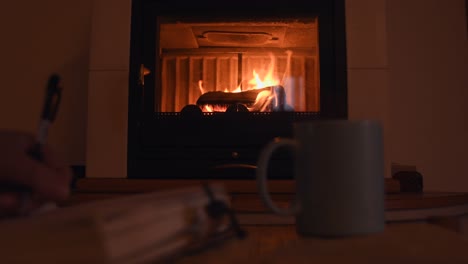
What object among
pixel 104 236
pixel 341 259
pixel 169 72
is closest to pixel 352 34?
pixel 169 72

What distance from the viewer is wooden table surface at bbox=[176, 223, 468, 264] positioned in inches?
14.0

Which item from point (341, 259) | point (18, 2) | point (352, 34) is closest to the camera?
point (341, 259)

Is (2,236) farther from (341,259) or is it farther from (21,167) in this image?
(341,259)

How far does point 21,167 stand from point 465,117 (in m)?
1.49

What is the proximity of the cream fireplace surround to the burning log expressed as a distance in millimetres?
184

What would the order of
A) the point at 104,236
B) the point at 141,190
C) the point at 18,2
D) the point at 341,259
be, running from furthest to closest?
1. the point at 18,2
2. the point at 141,190
3. the point at 341,259
4. the point at 104,236

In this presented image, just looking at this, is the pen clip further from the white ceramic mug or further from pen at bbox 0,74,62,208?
the white ceramic mug

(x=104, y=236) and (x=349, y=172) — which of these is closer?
(x=104, y=236)

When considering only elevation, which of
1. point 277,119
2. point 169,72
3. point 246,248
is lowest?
point 246,248

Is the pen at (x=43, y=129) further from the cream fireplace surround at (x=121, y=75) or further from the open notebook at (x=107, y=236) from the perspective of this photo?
the cream fireplace surround at (x=121, y=75)

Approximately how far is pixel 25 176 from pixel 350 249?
25 cm

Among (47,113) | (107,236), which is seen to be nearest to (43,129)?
(47,113)

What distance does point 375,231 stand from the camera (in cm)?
45

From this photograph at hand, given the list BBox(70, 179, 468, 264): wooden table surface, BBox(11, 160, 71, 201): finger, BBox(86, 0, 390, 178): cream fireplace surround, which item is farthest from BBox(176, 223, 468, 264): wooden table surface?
BBox(86, 0, 390, 178): cream fireplace surround
